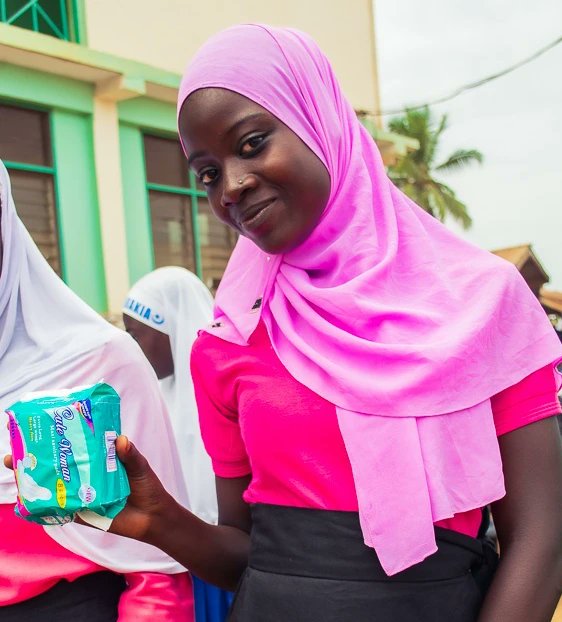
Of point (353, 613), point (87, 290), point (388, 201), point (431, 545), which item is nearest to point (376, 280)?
point (388, 201)

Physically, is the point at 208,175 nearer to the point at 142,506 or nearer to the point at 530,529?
the point at 142,506

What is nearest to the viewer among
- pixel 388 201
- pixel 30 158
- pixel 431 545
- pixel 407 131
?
pixel 431 545

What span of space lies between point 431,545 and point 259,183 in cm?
71

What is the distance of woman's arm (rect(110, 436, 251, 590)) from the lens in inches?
56.1

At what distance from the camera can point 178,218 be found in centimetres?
→ 900

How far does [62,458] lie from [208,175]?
62cm

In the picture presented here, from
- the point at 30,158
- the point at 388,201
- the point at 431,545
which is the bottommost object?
the point at 431,545

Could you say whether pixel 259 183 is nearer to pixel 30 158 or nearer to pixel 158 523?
pixel 158 523

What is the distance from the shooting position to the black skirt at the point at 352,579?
1.31 m

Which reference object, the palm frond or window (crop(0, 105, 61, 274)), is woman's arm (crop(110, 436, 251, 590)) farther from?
the palm frond

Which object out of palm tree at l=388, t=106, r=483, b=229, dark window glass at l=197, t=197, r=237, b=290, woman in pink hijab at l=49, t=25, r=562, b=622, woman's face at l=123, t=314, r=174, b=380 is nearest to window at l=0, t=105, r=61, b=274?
dark window glass at l=197, t=197, r=237, b=290

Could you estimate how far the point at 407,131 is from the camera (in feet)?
82.0

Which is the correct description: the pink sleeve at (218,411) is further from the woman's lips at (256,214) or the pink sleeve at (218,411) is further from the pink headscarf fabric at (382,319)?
the woman's lips at (256,214)

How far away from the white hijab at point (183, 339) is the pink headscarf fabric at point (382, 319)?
6.88 feet
